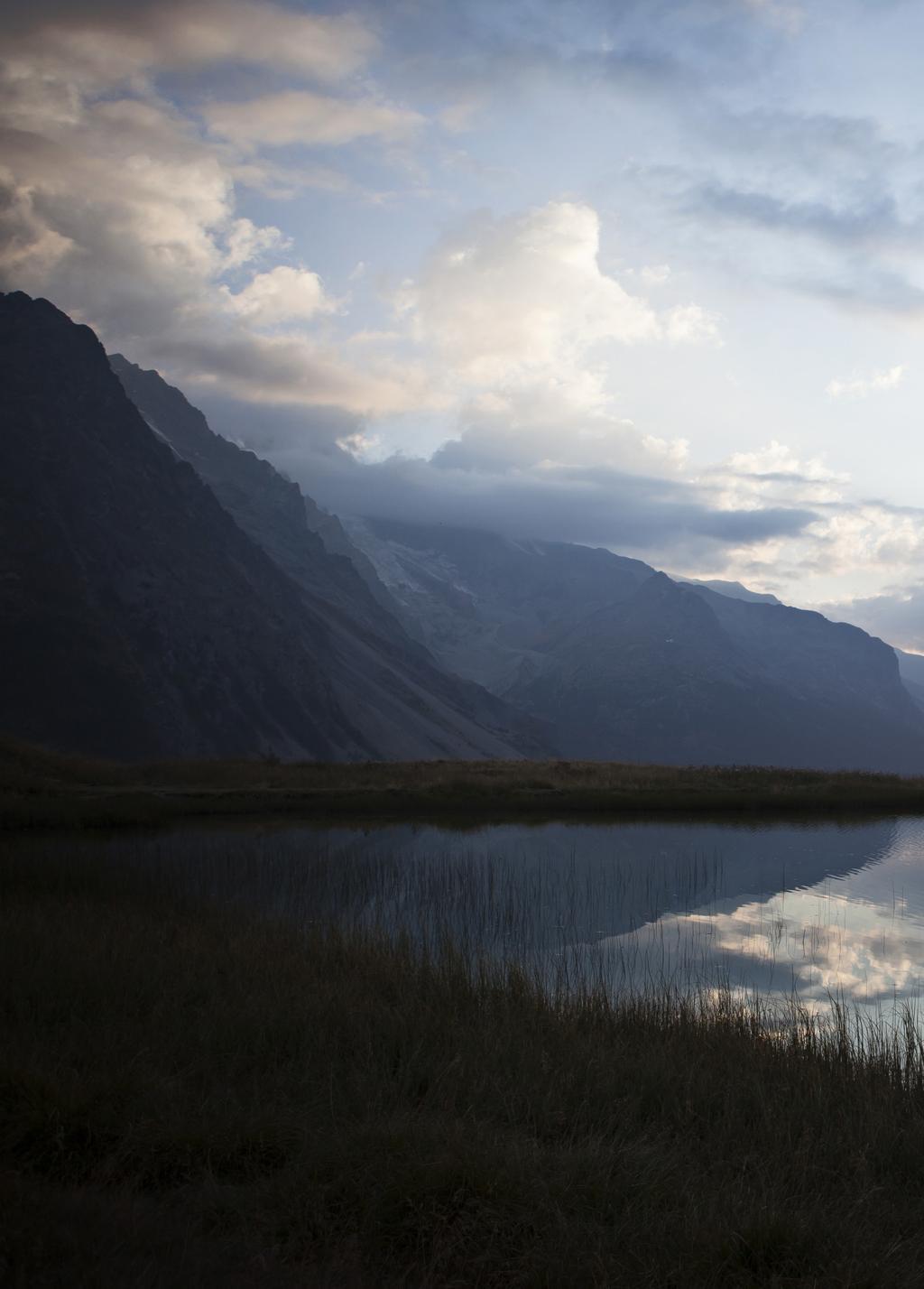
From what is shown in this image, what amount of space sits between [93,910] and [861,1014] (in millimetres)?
13466

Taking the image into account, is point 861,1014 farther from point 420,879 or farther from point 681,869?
point 681,869

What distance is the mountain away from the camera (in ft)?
309

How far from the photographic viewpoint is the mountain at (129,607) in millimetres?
94062

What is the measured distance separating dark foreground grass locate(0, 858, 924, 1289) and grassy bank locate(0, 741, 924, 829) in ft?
99.2

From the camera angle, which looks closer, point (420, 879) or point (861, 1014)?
point (861, 1014)

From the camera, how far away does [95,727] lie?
91.1m

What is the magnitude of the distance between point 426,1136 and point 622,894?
1823 cm

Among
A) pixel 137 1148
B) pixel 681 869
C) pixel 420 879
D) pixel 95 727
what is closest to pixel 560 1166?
pixel 137 1148

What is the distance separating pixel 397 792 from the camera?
162ft

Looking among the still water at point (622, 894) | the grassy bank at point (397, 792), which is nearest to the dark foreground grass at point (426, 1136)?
the still water at point (622, 894)

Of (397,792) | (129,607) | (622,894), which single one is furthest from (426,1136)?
(129,607)

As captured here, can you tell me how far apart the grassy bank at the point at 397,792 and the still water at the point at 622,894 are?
258 inches

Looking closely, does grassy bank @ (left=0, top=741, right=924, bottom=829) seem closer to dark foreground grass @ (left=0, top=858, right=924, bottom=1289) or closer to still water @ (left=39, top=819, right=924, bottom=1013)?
still water @ (left=39, top=819, right=924, bottom=1013)

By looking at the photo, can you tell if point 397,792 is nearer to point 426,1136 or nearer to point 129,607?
point 426,1136
